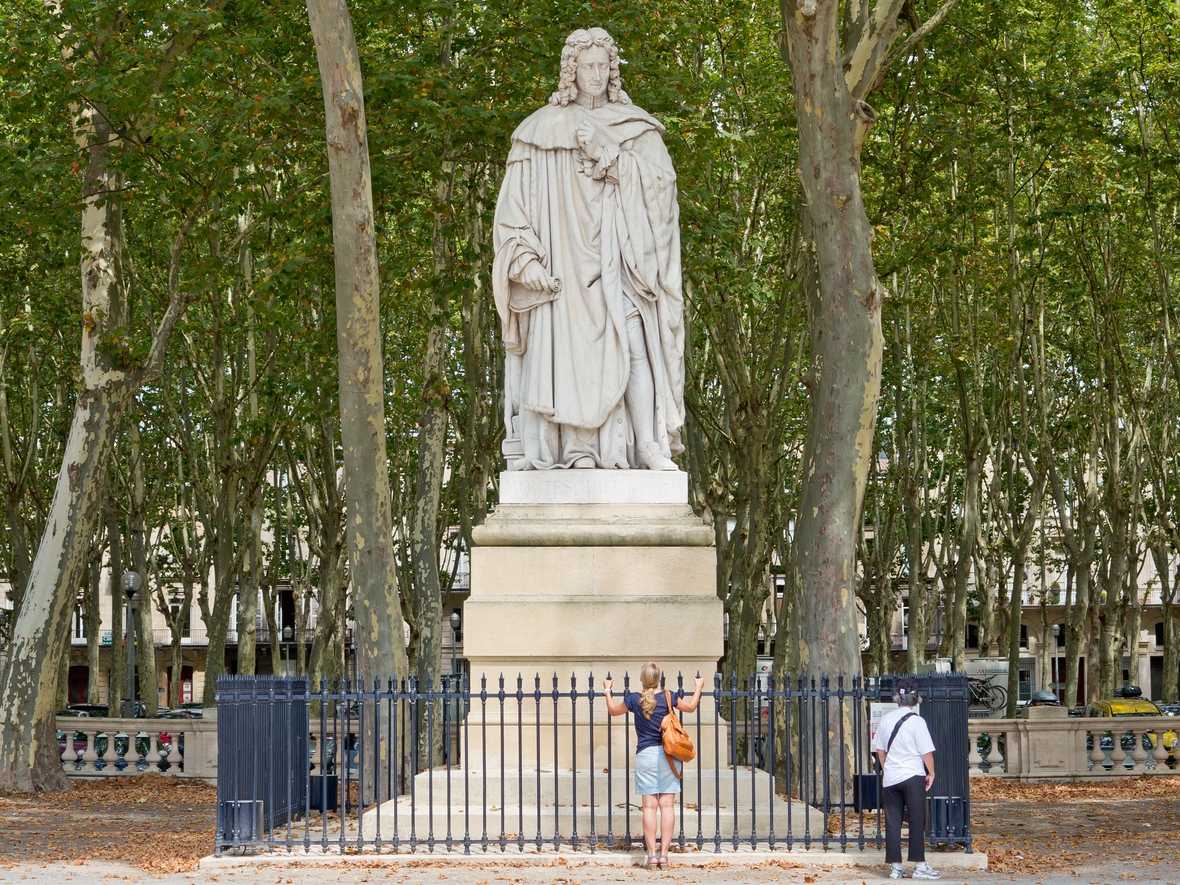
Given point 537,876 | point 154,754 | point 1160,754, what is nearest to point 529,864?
point 537,876

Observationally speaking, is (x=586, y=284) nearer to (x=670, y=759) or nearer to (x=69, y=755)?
(x=670, y=759)

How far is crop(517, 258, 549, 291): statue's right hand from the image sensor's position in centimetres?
1208

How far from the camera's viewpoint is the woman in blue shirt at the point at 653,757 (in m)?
10.0

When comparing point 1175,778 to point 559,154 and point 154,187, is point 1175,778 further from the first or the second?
point 154,187

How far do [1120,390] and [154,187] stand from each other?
20.1m

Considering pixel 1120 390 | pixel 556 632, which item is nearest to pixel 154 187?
pixel 556 632

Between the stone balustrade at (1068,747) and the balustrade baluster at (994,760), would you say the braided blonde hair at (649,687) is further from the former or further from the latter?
the balustrade baluster at (994,760)

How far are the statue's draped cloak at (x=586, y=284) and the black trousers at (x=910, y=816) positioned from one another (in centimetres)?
309

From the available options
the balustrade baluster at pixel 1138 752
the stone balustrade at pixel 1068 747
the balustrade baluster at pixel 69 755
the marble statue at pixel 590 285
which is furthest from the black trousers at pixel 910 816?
the balustrade baluster at pixel 69 755

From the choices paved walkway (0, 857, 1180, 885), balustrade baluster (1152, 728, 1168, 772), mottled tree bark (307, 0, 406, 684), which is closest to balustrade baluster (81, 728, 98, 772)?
mottled tree bark (307, 0, 406, 684)

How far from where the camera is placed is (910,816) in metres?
10.2

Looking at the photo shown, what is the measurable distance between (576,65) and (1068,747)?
43.3ft

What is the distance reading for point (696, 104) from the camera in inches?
848

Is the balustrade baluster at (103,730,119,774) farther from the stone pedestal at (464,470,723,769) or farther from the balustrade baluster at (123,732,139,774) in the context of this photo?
the stone pedestal at (464,470,723,769)
